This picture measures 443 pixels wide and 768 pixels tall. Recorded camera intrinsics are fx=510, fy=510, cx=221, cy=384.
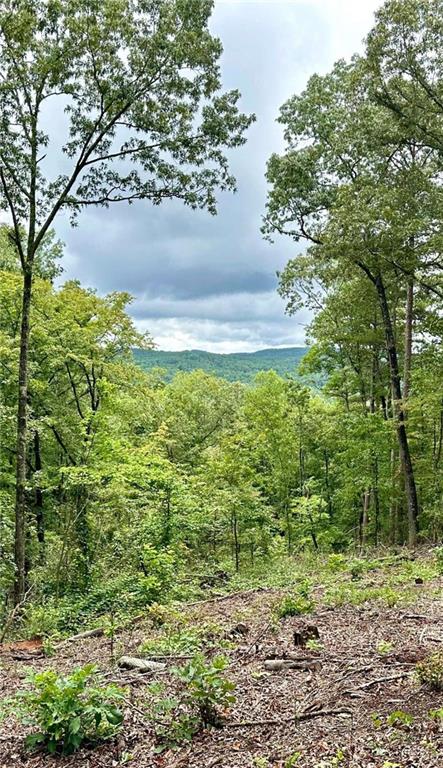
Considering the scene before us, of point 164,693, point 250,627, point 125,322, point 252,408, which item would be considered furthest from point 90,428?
point 164,693

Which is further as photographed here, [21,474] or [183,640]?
[21,474]

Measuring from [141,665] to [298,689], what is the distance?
1.47 m

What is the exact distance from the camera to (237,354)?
12738cm

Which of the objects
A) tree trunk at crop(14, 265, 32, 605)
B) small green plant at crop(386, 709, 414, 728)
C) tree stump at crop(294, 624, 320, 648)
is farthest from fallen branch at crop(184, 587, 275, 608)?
small green plant at crop(386, 709, 414, 728)

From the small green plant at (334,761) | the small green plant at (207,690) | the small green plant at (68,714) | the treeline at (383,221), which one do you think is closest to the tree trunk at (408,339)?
the treeline at (383,221)

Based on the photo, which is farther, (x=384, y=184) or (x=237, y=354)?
(x=237, y=354)

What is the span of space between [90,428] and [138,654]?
859cm

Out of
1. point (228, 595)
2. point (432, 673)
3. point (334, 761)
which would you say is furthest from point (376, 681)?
point (228, 595)

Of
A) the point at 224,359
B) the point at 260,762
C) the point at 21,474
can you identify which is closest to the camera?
the point at 260,762

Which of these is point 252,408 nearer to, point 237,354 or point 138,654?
point 138,654

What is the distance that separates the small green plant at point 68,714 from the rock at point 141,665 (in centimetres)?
111

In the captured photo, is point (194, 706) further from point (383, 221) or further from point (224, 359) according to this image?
point (224, 359)

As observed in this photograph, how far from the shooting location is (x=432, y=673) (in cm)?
329

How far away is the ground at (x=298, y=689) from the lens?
2.82 metres
